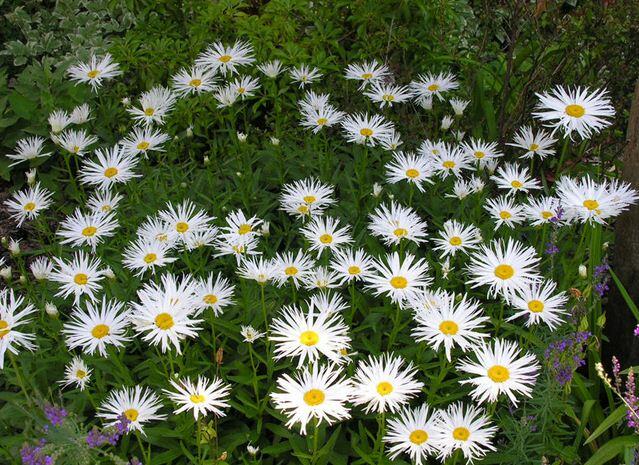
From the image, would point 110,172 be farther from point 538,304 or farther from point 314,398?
point 538,304

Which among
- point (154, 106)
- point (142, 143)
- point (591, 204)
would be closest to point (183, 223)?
point (142, 143)

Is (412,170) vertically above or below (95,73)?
below

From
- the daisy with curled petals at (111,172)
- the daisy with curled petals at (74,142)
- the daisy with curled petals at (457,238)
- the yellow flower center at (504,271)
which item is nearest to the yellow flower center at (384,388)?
the yellow flower center at (504,271)

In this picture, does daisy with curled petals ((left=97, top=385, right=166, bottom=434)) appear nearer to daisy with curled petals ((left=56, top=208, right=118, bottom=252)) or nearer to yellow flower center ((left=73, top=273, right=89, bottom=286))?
yellow flower center ((left=73, top=273, right=89, bottom=286))

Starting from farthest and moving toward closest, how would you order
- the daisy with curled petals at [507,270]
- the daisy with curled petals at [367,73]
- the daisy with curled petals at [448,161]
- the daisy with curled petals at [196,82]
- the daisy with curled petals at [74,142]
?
the daisy with curled petals at [367,73] → the daisy with curled petals at [196,82] → the daisy with curled petals at [74,142] → the daisy with curled petals at [448,161] → the daisy with curled petals at [507,270]

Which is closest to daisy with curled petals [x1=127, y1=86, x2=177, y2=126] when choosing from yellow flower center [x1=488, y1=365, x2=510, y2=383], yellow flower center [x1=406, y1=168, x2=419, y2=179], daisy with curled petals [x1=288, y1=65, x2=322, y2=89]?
daisy with curled petals [x1=288, y1=65, x2=322, y2=89]

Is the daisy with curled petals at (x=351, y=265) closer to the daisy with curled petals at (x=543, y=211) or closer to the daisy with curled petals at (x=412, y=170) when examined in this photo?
the daisy with curled petals at (x=412, y=170)
